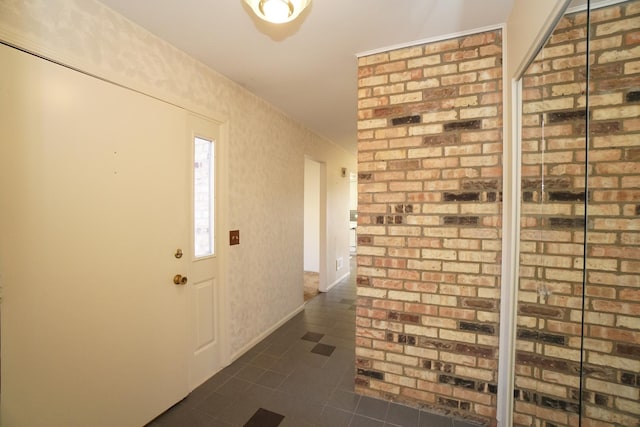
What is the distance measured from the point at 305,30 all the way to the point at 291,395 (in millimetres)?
2518

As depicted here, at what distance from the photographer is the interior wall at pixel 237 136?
4.03ft

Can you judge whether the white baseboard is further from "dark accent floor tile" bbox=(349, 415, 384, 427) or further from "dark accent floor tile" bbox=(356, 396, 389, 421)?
"dark accent floor tile" bbox=(349, 415, 384, 427)

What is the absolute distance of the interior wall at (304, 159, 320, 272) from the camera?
534 centimetres

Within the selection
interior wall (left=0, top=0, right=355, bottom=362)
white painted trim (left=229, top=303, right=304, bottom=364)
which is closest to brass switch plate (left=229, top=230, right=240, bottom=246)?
interior wall (left=0, top=0, right=355, bottom=362)

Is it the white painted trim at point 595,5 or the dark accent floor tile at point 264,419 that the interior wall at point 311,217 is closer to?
the dark accent floor tile at point 264,419

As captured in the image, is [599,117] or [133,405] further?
[133,405]

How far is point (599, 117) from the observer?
0.89 m

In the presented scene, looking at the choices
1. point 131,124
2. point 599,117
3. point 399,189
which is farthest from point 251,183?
point 599,117

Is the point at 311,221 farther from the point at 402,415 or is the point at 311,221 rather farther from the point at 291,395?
the point at 402,415

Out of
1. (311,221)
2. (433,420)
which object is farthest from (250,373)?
(311,221)

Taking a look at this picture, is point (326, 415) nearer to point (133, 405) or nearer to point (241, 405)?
point (241, 405)

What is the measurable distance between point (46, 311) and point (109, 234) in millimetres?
422

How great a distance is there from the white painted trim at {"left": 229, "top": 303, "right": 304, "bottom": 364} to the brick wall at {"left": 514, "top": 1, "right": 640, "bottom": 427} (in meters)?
2.10

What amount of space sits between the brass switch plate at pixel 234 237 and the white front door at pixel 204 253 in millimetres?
132
